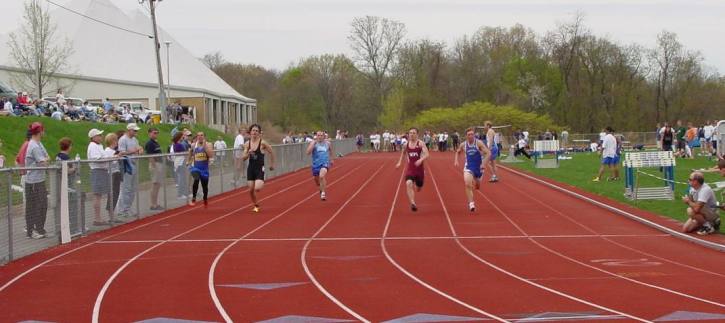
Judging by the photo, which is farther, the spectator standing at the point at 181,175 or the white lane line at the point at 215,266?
the spectator standing at the point at 181,175

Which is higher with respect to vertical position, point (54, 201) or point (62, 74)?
point (62, 74)

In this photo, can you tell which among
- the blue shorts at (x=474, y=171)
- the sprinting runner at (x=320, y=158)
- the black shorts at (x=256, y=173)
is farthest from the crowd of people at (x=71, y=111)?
the blue shorts at (x=474, y=171)

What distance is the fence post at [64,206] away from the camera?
14609mm

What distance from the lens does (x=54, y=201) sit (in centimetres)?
1448

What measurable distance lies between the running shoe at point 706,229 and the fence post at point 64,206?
34.2ft

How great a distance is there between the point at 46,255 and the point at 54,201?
1418 mm

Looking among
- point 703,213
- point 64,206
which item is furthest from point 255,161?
point 703,213

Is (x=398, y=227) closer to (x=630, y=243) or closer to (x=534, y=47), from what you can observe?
(x=630, y=243)

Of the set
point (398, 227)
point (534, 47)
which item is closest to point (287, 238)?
point (398, 227)

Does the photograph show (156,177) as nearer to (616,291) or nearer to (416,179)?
(416,179)

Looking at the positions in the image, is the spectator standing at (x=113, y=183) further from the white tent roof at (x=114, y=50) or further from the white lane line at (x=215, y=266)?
the white tent roof at (x=114, y=50)

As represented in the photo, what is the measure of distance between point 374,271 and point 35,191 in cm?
564

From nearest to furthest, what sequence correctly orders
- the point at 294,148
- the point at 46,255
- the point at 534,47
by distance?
the point at 46,255
the point at 294,148
the point at 534,47

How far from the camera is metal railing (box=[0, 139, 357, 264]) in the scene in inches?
497
